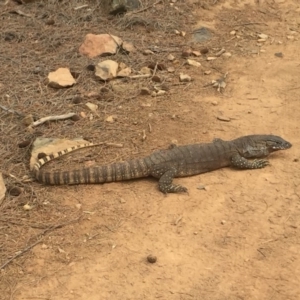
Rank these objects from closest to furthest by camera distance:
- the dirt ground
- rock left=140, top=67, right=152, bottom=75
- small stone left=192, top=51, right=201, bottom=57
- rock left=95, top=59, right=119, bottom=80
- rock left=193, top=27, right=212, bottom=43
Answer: the dirt ground
rock left=95, top=59, right=119, bottom=80
rock left=140, top=67, right=152, bottom=75
small stone left=192, top=51, right=201, bottom=57
rock left=193, top=27, right=212, bottom=43

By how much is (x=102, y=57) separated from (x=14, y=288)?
4.72m

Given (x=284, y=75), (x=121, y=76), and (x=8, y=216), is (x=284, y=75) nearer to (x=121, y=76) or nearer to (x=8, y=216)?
(x=121, y=76)

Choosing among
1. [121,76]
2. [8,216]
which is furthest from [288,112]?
[8,216]

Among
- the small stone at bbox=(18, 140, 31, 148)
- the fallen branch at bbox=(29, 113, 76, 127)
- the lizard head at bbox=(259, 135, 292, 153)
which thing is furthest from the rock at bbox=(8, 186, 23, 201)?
the lizard head at bbox=(259, 135, 292, 153)

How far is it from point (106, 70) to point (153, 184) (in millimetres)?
2568

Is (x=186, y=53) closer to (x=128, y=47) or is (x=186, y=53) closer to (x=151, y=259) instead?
(x=128, y=47)

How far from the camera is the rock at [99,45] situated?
8.79 metres

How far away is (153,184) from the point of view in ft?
20.6

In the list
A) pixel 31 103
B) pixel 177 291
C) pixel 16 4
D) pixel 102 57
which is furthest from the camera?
pixel 16 4

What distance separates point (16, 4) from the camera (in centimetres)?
1045

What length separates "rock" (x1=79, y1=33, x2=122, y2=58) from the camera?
28.8 feet

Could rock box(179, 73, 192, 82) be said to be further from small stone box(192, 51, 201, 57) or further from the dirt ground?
small stone box(192, 51, 201, 57)

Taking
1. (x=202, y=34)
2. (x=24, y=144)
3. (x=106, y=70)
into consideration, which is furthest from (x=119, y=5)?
(x=24, y=144)

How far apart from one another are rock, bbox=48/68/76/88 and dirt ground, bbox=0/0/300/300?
4.3 inches
